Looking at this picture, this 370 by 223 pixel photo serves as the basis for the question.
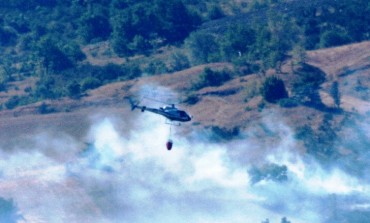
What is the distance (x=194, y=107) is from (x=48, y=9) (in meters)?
70.2

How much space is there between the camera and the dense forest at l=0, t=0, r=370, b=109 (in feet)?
367

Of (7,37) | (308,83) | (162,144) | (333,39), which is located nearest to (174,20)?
(333,39)

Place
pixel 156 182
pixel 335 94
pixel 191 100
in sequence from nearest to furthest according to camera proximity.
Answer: pixel 156 182
pixel 335 94
pixel 191 100

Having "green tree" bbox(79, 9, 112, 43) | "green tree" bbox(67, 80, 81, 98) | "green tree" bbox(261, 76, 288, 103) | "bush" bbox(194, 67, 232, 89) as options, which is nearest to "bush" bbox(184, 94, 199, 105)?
"bush" bbox(194, 67, 232, 89)

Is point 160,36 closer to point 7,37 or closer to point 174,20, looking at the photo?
point 174,20

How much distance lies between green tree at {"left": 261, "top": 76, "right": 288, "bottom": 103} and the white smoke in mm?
6445

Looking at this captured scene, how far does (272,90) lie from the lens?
9769 centimetres

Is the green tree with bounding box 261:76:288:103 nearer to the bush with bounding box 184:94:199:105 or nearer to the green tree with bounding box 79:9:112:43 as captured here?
the bush with bounding box 184:94:199:105

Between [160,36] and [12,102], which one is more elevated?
[160,36]

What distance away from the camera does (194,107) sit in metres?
100

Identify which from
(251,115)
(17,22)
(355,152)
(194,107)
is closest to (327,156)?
(355,152)

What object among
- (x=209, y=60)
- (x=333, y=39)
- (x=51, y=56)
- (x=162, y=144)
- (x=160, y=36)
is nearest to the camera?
(x=162, y=144)

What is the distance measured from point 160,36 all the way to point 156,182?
54573 millimetres

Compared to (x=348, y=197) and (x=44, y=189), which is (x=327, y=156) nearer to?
(x=348, y=197)
